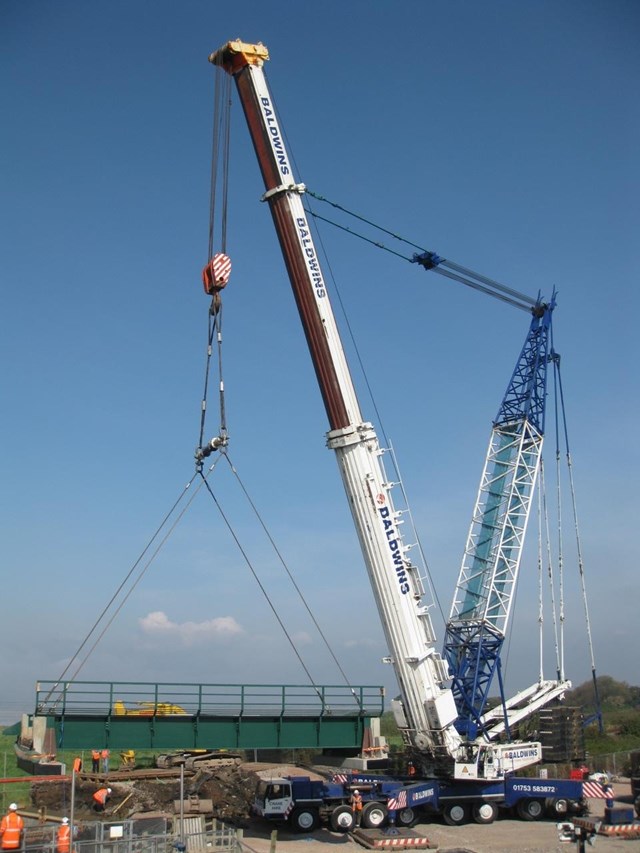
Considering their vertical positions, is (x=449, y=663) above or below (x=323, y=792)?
above

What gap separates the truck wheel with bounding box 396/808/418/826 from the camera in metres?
29.4

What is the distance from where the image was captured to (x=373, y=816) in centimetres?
2905

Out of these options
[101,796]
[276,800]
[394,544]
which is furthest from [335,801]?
[394,544]

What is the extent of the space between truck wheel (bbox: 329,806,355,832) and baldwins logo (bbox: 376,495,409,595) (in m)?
7.39

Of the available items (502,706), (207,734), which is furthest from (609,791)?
(207,734)

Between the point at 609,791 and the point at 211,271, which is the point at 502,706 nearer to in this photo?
the point at 609,791

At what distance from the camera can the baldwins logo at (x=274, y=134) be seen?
3075 cm

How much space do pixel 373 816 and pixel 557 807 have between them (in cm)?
738

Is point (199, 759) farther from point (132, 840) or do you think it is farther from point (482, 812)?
point (132, 840)

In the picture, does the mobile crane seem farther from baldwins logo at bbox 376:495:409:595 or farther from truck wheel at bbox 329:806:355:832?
truck wheel at bbox 329:806:355:832

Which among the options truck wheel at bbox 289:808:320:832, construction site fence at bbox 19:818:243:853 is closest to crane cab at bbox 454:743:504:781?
truck wheel at bbox 289:808:320:832

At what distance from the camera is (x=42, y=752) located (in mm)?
34219

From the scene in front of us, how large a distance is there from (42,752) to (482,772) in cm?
1706

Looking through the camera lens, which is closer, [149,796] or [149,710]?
[149,796]
